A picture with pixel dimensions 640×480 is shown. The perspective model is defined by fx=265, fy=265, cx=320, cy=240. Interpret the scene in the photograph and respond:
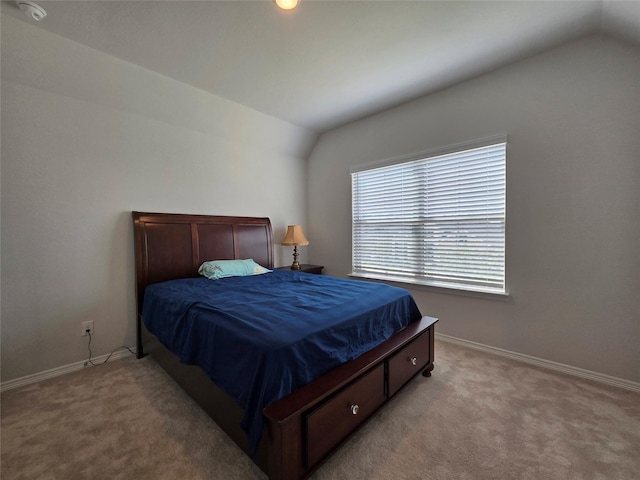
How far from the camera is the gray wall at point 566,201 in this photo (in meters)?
1.93

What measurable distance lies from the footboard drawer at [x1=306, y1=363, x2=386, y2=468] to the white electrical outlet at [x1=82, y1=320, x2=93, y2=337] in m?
2.37

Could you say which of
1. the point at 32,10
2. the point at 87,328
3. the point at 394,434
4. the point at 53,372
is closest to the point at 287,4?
the point at 32,10

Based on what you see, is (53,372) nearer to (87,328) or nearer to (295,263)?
(87,328)

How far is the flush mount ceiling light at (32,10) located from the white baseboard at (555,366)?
417 cm

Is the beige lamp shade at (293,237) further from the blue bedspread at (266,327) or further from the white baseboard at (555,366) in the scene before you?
the white baseboard at (555,366)

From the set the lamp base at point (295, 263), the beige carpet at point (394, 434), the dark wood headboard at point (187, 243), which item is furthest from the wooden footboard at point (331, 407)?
the dark wood headboard at point (187, 243)

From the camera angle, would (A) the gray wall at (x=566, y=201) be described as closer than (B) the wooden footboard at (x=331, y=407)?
No

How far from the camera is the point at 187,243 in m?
2.93

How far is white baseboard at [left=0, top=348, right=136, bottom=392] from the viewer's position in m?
2.03

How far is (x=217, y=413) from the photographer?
1517mm

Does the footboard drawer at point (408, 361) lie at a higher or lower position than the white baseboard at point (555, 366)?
higher

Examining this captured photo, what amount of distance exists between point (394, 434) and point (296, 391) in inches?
29.3

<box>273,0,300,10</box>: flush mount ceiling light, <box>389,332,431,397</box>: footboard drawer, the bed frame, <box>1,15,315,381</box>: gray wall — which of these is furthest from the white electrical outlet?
<box>273,0,300,10</box>: flush mount ceiling light

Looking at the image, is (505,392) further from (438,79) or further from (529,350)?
(438,79)
